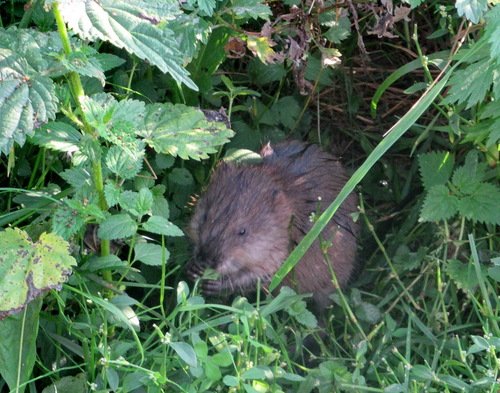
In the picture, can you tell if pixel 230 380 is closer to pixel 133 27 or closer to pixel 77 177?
pixel 77 177

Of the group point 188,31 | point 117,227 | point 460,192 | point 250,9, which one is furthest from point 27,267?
point 460,192

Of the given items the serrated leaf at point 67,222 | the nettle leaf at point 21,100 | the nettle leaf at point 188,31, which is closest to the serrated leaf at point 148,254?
the serrated leaf at point 67,222

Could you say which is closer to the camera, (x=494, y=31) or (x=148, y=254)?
(x=494, y=31)

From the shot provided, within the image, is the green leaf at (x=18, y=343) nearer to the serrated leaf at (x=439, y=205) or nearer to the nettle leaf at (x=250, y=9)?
the nettle leaf at (x=250, y=9)

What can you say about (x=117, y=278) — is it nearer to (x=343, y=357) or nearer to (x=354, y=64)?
(x=343, y=357)

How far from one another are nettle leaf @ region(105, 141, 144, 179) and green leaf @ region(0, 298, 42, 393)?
0.49 meters

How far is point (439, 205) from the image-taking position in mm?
3248

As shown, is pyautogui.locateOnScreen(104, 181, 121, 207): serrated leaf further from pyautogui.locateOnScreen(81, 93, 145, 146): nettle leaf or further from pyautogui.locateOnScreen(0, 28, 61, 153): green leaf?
pyautogui.locateOnScreen(0, 28, 61, 153): green leaf

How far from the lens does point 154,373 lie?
245cm

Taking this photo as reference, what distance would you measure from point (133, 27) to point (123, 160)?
44 cm

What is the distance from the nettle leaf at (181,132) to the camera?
9.16 feet

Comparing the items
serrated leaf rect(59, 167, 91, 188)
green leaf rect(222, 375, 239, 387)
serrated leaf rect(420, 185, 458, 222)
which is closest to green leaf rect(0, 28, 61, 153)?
serrated leaf rect(59, 167, 91, 188)

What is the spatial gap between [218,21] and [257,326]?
1226 mm

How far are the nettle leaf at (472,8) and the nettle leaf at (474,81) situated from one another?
166 millimetres
